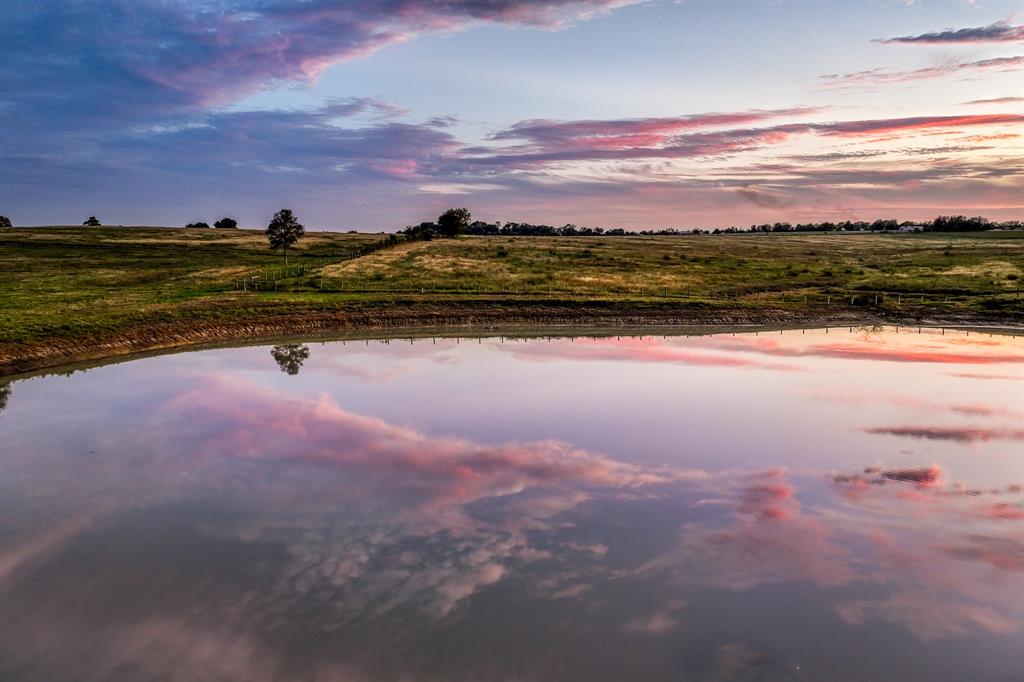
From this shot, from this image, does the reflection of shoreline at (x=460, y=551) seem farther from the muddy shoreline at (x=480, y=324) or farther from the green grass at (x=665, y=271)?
the green grass at (x=665, y=271)

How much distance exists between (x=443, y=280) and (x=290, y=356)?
34.2m

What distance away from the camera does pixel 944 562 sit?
15586 mm

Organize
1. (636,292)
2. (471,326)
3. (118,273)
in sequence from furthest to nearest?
(118,273) < (636,292) < (471,326)

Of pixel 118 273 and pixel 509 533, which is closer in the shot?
pixel 509 533

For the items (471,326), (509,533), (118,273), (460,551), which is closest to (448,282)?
(471,326)

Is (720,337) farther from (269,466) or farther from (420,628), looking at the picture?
(420,628)

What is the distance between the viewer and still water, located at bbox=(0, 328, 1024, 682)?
1237cm

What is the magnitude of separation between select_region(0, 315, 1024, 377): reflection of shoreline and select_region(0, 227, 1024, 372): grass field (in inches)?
31.4

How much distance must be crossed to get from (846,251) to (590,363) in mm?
105366

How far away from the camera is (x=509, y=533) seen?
1716cm

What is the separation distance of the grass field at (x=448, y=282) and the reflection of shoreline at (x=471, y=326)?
80cm

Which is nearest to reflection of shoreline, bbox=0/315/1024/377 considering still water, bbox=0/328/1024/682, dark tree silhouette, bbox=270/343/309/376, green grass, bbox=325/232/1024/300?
dark tree silhouette, bbox=270/343/309/376

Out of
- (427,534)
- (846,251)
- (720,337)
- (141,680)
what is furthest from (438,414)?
(846,251)

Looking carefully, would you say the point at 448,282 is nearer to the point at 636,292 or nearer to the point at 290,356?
the point at 636,292
